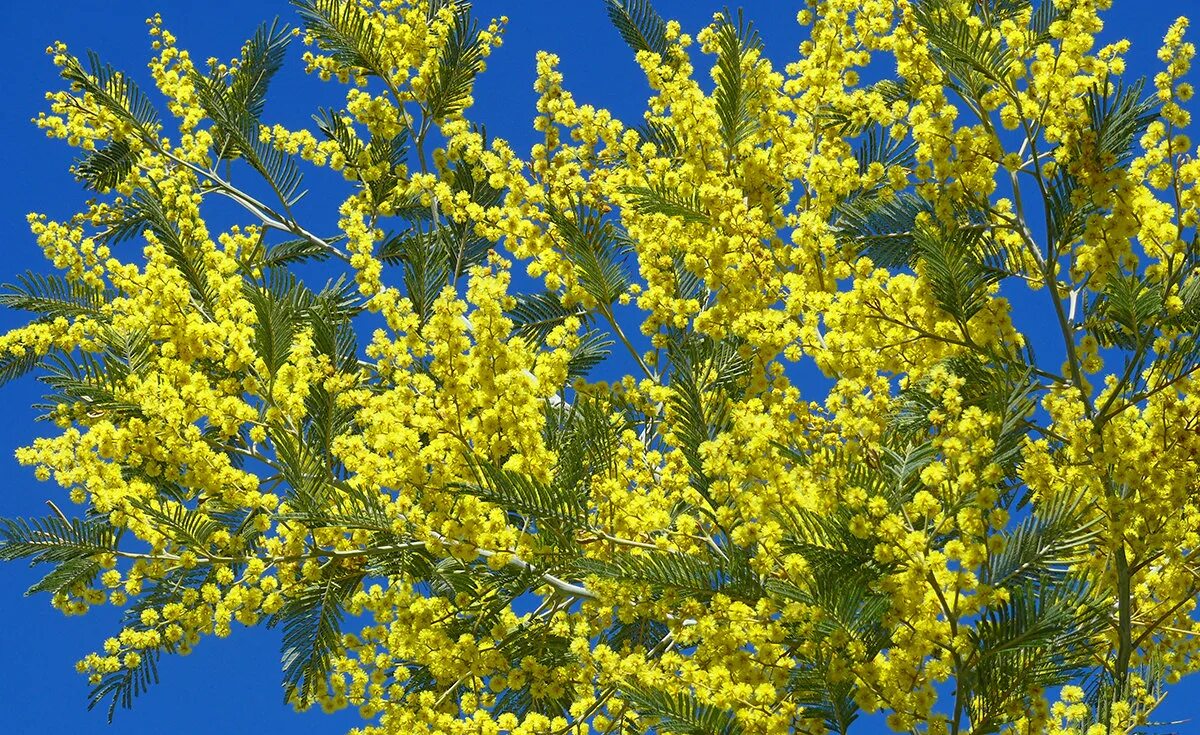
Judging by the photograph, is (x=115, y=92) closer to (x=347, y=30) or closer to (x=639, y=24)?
(x=347, y=30)

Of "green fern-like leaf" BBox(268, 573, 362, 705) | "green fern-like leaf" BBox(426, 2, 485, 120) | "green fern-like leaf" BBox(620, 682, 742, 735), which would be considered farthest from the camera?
"green fern-like leaf" BBox(426, 2, 485, 120)

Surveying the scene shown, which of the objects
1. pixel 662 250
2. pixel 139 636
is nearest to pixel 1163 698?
pixel 662 250

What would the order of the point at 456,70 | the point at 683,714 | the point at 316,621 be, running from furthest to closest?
the point at 456,70 → the point at 316,621 → the point at 683,714

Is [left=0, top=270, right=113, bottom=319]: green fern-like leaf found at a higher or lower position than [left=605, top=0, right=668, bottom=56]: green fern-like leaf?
lower

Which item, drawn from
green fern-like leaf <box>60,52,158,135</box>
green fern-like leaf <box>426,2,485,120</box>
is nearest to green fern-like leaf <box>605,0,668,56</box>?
green fern-like leaf <box>426,2,485,120</box>

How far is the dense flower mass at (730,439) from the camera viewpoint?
4359 mm

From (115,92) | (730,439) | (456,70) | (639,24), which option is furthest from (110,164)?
(730,439)

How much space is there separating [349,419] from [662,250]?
5.42ft

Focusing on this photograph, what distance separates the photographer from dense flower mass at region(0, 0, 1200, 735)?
436 centimetres

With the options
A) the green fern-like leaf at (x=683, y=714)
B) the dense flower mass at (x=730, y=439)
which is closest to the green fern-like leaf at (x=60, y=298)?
the dense flower mass at (x=730, y=439)

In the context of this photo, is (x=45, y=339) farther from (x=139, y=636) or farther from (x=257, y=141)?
(x=257, y=141)

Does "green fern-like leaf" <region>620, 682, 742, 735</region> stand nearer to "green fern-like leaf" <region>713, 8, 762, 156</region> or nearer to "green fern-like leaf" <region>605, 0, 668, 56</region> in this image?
"green fern-like leaf" <region>713, 8, 762, 156</region>

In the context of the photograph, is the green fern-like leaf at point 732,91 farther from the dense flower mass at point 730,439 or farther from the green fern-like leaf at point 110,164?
the green fern-like leaf at point 110,164

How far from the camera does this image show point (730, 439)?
4.53 meters
